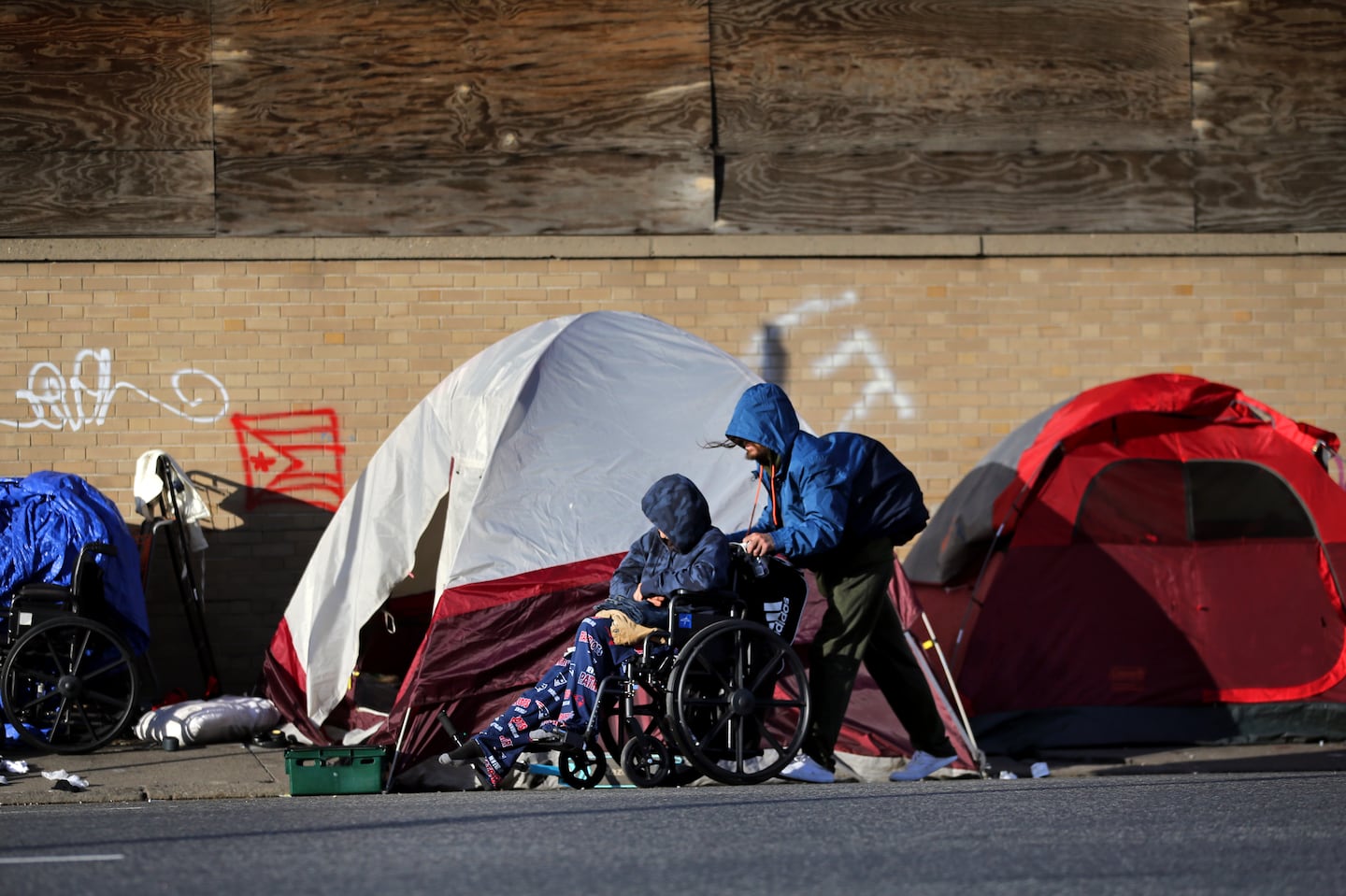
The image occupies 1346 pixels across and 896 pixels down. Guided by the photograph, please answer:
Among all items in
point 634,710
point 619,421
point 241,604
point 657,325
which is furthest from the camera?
point 241,604

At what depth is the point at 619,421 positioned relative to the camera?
26.7 ft

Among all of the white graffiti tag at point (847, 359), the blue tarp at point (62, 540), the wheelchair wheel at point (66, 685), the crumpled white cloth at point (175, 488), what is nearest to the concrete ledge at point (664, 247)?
the white graffiti tag at point (847, 359)

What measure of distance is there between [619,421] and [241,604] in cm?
324

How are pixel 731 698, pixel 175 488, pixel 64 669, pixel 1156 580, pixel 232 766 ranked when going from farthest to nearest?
pixel 175 488
pixel 1156 580
pixel 64 669
pixel 232 766
pixel 731 698

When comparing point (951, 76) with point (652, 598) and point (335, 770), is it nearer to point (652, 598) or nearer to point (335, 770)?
point (652, 598)

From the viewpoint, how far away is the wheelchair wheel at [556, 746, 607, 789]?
6621 millimetres

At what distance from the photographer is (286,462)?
33.2 ft

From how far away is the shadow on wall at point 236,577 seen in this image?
395 inches

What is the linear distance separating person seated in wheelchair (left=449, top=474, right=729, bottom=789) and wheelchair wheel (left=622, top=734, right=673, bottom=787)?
0.20 m

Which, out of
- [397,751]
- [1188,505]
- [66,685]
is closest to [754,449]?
[397,751]

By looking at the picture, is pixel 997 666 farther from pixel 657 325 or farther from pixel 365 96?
pixel 365 96

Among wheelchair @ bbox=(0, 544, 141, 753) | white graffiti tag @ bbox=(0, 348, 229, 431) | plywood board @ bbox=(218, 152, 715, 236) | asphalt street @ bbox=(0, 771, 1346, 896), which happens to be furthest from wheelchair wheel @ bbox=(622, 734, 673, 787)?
white graffiti tag @ bbox=(0, 348, 229, 431)

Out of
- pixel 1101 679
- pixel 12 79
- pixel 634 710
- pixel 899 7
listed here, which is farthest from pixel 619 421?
pixel 12 79

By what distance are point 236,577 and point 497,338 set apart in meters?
2.15
